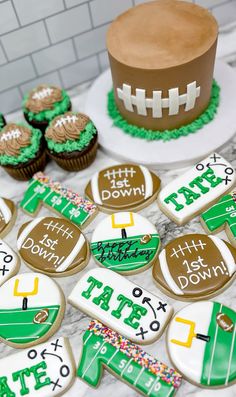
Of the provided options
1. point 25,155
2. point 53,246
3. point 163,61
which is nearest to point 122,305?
point 53,246

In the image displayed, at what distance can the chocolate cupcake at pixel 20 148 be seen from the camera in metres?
1.18

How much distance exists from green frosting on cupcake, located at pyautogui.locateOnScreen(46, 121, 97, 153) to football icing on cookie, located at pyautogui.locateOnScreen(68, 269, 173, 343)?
32 cm

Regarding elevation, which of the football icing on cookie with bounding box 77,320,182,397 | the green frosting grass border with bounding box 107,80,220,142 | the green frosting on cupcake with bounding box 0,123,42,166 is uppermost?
the green frosting on cupcake with bounding box 0,123,42,166

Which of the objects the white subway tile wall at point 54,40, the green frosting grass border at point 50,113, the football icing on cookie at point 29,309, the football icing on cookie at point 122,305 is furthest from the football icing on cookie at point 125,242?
the white subway tile wall at point 54,40

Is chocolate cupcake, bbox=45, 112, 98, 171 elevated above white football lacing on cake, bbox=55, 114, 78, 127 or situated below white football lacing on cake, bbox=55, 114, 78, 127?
below

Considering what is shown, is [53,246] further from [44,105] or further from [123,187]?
[44,105]

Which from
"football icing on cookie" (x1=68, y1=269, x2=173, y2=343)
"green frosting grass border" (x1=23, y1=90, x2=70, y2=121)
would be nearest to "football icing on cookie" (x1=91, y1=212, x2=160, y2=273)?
"football icing on cookie" (x1=68, y1=269, x2=173, y2=343)

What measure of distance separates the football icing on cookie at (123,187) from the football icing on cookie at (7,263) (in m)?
0.24

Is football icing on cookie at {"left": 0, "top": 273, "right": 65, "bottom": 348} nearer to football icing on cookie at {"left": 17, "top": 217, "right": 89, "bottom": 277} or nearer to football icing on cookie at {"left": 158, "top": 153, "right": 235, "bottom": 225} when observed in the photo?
football icing on cookie at {"left": 17, "top": 217, "right": 89, "bottom": 277}

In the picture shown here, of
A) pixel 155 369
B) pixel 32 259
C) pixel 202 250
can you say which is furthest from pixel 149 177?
pixel 155 369

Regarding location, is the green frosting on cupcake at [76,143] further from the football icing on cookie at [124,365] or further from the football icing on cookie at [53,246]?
the football icing on cookie at [124,365]

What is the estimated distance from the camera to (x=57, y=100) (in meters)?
1.28

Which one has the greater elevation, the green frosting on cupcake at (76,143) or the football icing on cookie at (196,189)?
the green frosting on cupcake at (76,143)

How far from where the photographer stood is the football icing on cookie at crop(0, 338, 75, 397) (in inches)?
37.1
